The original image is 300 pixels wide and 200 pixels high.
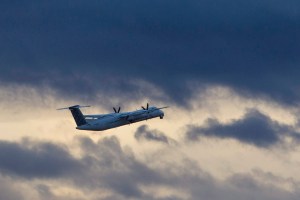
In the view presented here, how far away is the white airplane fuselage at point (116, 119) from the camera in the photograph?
164750 millimetres

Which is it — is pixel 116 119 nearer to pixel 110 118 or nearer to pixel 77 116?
pixel 110 118

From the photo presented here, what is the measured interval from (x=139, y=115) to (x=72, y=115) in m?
22.8

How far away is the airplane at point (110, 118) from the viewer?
165 m

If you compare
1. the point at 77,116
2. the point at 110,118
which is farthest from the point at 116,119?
the point at 77,116

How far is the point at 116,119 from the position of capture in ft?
558

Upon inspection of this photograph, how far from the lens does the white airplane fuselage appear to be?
165m

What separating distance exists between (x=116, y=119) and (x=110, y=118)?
2072 mm

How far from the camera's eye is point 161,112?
178m

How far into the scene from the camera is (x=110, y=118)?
557ft

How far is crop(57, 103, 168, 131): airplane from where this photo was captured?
165000 millimetres

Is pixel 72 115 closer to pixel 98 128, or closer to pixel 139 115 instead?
pixel 98 128

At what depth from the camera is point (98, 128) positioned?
539 ft

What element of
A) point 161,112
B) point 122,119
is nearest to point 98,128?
point 122,119

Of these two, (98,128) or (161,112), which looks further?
(161,112)
